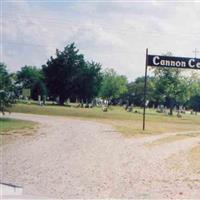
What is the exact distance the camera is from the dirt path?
11453 mm

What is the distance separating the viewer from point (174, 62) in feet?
110

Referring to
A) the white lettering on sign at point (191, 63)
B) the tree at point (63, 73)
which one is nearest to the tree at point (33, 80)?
the tree at point (63, 73)

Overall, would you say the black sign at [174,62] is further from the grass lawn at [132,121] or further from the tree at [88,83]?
the tree at [88,83]

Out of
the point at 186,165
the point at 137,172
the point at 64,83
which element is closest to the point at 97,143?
the point at 186,165

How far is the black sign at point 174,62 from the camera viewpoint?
33.0m

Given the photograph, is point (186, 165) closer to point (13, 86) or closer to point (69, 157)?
point (69, 157)

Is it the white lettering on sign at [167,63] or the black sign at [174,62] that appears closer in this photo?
the black sign at [174,62]

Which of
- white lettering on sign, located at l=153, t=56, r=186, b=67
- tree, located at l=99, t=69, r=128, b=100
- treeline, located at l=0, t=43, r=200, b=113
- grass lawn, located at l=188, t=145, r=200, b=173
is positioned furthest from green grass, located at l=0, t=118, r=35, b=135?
tree, located at l=99, t=69, r=128, b=100

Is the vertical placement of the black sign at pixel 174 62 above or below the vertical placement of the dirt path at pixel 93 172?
above

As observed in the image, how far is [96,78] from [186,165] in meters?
85.4

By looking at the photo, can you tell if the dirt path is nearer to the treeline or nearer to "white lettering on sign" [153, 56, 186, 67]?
"white lettering on sign" [153, 56, 186, 67]

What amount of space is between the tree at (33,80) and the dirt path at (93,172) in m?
81.1

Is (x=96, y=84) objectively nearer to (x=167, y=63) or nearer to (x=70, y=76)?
(x=70, y=76)

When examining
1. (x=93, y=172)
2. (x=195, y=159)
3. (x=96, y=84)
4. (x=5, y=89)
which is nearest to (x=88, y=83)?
(x=96, y=84)
